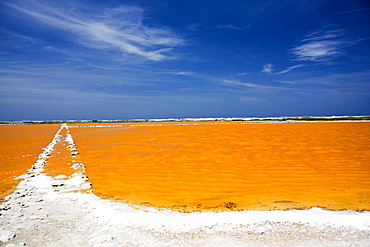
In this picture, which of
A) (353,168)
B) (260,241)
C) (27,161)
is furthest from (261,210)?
(27,161)

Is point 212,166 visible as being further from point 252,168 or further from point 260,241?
point 260,241

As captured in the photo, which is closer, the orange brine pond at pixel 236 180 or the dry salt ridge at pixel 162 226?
the dry salt ridge at pixel 162 226

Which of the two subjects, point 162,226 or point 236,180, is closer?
point 162,226

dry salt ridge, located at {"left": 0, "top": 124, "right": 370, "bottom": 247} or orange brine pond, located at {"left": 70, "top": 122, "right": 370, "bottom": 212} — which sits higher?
dry salt ridge, located at {"left": 0, "top": 124, "right": 370, "bottom": 247}

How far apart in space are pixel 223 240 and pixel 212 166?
393 centimetres

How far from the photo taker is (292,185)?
4746 mm

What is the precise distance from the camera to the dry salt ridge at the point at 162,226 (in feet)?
8.46

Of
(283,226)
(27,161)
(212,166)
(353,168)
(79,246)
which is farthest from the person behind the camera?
(27,161)

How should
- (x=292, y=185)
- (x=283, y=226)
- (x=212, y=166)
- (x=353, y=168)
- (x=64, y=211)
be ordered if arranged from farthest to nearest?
1. (x=212, y=166)
2. (x=353, y=168)
3. (x=292, y=185)
4. (x=64, y=211)
5. (x=283, y=226)

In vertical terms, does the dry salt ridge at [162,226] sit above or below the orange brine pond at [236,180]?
above

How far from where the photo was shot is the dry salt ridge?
2.58 m

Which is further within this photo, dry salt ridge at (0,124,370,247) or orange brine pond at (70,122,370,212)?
orange brine pond at (70,122,370,212)

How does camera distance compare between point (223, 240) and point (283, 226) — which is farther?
point (283, 226)

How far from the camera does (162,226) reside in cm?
296
